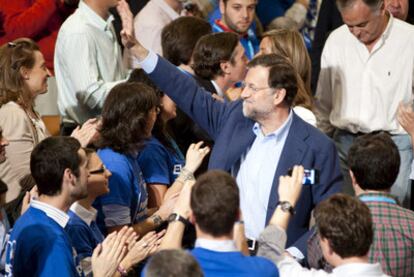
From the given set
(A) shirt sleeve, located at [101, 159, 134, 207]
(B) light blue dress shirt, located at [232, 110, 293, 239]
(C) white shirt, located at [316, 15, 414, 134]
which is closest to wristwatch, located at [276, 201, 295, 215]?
(B) light blue dress shirt, located at [232, 110, 293, 239]

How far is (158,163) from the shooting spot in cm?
528

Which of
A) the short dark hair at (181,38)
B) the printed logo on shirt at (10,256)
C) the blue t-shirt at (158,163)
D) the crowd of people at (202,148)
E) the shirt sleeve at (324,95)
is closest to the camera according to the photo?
the crowd of people at (202,148)

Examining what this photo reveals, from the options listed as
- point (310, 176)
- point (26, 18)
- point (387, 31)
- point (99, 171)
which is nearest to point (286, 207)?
point (310, 176)

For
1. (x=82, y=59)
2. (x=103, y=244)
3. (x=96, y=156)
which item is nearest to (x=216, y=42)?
(x=82, y=59)

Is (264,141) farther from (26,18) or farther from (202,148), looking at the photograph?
(26,18)

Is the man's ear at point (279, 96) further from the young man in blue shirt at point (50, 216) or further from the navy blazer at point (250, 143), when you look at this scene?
the young man in blue shirt at point (50, 216)

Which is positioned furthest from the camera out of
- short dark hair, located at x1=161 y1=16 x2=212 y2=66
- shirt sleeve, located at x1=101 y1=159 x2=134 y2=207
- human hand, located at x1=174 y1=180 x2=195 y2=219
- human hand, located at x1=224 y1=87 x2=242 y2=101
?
Result: human hand, located at x1=224 y1=87 x2=242 y2=101

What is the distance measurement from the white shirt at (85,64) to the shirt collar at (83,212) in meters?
1.59

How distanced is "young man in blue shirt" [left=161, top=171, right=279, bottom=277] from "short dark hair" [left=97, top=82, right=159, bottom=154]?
4.71ft

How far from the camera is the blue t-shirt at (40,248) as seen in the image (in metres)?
3.90

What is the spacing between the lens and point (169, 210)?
5.00 meters

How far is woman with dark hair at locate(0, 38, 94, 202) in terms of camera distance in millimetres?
5316

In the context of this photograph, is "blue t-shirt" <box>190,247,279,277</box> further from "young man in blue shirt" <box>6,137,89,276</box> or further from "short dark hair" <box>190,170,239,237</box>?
"young man in blue shirt" <box>6,137,89,276</box>

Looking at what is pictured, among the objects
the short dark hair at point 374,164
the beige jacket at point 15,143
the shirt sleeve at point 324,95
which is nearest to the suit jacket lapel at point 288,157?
the short dark hair at point 374,164
